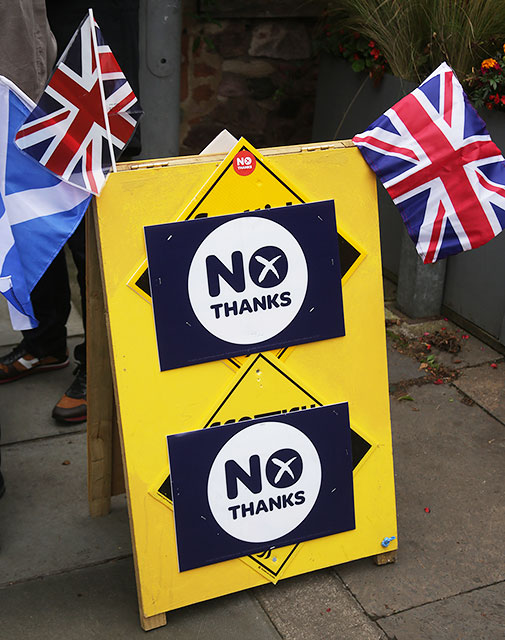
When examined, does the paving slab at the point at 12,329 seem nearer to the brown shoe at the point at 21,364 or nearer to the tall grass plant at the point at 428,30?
the brown shoe at the point at 21,364

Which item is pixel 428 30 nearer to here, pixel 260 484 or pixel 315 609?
pixel 260 484

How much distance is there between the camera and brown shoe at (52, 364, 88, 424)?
3510 millimetres

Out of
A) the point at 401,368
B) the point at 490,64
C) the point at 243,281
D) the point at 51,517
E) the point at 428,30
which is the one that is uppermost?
the point at 428,30

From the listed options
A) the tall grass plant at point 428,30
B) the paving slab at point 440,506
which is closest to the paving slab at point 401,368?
the paving slab at point 440,506

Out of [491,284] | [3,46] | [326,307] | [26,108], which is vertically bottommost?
[491,284]

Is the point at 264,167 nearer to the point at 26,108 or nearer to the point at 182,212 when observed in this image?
the point at 182,212

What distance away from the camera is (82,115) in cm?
211

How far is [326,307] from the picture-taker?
8.15 feet

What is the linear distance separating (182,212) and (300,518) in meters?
1.02

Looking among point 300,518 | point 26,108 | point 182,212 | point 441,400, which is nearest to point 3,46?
point 26,108

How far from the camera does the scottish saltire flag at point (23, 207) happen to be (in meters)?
2.19

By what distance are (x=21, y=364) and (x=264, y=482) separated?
1.72m

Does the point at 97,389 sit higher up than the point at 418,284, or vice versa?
the point at 97,389

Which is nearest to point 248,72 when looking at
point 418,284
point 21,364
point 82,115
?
point 418,284
